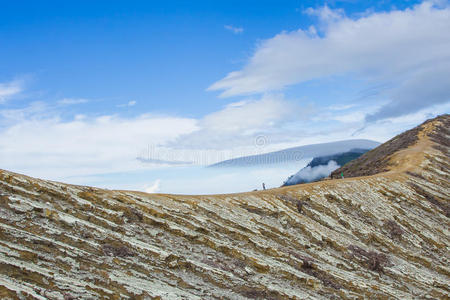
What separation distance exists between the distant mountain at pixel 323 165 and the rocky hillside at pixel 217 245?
78.3 meters

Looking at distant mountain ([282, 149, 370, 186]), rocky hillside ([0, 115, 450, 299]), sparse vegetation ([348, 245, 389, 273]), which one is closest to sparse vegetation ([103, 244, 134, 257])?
rocky hillside ([0, 115, 450, 299])

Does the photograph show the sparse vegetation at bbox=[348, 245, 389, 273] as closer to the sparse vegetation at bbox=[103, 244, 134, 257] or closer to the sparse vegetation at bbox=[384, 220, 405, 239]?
the sparse vegetation at bbox=[384, 220, 405, 239]

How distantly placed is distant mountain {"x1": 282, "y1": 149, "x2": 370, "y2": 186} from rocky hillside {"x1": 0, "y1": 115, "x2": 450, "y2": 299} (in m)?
78.3

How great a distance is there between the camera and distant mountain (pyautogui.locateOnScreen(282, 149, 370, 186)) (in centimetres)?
11481

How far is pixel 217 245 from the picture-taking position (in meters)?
20.9

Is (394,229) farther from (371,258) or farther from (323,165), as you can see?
(323,165)

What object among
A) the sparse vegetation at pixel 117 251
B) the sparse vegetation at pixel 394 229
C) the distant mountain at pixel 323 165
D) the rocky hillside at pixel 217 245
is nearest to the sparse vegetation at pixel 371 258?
the rocky hillside at pixel 217 245

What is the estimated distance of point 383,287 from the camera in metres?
23.0

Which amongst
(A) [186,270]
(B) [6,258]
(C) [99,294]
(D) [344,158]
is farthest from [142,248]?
(D) [344,158]

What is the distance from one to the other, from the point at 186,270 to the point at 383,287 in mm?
14430

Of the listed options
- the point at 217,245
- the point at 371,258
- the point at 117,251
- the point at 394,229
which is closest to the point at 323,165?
the point at 394,229

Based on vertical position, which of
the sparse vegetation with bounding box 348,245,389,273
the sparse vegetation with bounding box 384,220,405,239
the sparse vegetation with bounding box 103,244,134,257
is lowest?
the sparse vegetation with bounding box 348,245,389,273

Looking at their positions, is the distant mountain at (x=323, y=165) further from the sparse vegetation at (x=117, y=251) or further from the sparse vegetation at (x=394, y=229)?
the sparse vegetation at (x=117, y=251)

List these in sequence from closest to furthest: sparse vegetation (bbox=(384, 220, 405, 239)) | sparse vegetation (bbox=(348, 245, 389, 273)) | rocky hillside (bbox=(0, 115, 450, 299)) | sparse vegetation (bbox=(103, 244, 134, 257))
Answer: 1. rocky hillside (bbox=(0, 115, 450, 299))
2. sparse vegetation (bbox=(103, 244, 134, 257))
3. sparse vegetation (bbox=(348, 245, 389, 273))
4. sparse vegetation (bbox=(384, 220, 405, 239))
